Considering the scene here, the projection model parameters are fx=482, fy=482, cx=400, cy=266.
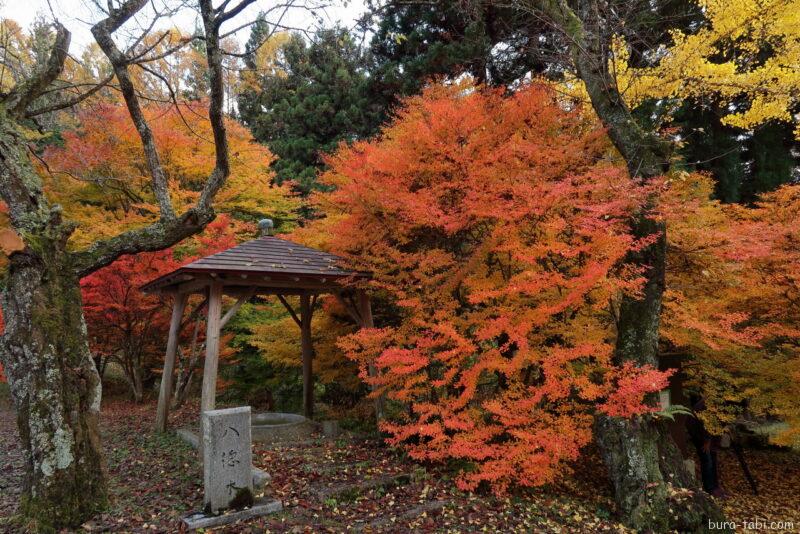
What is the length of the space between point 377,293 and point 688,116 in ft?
38.7

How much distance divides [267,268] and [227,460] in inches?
110

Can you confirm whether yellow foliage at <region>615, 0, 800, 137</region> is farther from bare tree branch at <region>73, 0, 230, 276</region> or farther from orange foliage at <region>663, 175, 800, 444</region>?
bare tree branch at <region>73, 0, 230, 276</region>

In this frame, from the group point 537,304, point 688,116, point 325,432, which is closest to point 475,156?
point 537,304

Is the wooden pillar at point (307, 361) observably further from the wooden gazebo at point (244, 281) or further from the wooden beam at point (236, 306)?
the wooden beam at point (236, 306)

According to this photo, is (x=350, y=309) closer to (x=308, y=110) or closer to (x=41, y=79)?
(x=41, y=79)

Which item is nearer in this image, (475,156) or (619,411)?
(619,411)

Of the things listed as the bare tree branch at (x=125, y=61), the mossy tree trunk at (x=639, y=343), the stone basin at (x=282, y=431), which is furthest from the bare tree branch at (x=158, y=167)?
the mossy tree trunk at (x=639, y=343)

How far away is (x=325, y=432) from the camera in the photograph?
843 centimetres

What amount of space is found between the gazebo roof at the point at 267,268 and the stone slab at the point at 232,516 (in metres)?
3.00

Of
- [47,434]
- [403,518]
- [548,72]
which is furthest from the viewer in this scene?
[548,72]

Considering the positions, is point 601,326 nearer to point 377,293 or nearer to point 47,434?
point 377,293

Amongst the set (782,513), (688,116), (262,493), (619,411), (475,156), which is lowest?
(782,513)

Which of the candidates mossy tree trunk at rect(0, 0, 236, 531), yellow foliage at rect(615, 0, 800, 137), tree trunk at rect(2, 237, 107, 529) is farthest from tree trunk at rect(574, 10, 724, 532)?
tree trunk at rect(2, 237, 107, 529)

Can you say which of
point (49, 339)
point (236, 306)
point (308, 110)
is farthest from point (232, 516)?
point (308, 110)
